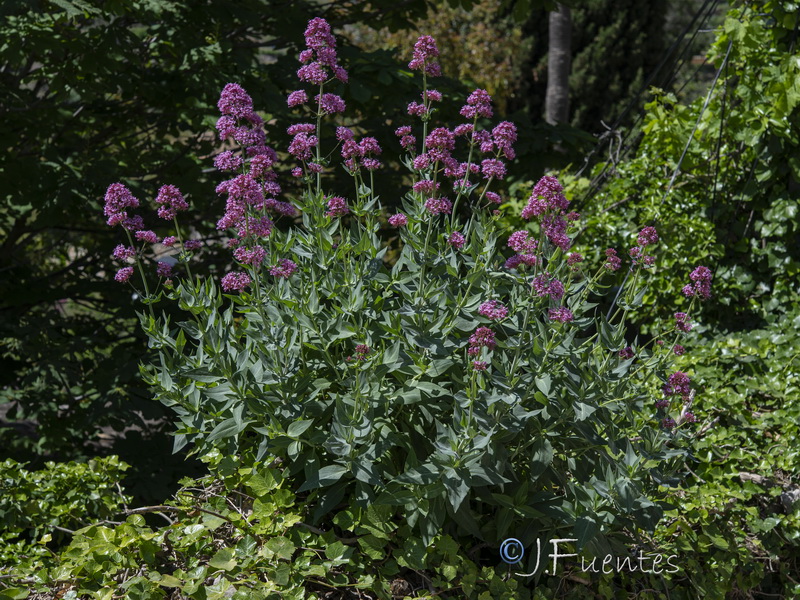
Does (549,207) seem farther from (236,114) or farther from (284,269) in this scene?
(236,114)

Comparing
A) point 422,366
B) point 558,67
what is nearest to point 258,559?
point 422,366

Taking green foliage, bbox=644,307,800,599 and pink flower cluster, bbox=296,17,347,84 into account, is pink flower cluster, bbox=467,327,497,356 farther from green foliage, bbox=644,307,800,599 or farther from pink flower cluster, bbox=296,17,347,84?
green foliage, bbox=644,307,800,599

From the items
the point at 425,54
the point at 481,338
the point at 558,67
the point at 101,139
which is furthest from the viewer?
the point at 558,67

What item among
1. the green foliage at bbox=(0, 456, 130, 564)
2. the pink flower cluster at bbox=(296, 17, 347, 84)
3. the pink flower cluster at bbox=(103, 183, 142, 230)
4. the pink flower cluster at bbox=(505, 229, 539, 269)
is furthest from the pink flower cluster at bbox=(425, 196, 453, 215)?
the green foliage at bbox=(0, 456, 130, 564)

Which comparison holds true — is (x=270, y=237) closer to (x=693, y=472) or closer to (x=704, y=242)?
(x=693, y=472)

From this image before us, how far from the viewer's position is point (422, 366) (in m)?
2.23

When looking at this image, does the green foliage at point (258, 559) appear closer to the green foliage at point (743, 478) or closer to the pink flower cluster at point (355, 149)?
the green foliage at point (743, 478)

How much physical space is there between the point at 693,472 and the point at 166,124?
4.03 meters

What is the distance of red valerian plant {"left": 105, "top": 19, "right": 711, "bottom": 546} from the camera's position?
217 centimetres

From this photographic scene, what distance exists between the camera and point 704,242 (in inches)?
171

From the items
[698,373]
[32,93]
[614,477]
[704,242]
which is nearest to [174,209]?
[614,477]
